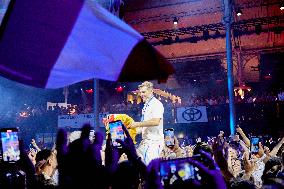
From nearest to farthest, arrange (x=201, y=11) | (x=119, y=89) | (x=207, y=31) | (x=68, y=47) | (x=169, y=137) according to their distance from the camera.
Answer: (x=68, y=47)
(x=169, y=137)
(x=207, y=31)
(x=201, y=11)
(x=119, y=89)

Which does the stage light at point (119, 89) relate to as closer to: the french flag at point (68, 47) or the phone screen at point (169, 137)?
the phone screen at point (169, 137)

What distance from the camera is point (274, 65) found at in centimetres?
2544

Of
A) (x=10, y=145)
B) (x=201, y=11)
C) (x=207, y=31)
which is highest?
(x=201, y=11)

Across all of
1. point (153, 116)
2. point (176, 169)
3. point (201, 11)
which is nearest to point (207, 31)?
point (201, 11)

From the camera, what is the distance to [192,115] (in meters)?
Answer: 17.2

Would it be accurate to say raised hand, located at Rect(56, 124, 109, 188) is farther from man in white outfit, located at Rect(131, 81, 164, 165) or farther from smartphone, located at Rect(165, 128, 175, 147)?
man in white outfit, located at Rect(131, 81, 164, 165)

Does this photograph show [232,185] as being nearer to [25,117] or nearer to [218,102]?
[218,102]

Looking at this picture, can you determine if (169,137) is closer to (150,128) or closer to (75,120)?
(150,128)

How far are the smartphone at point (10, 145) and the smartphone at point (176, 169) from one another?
1.36m

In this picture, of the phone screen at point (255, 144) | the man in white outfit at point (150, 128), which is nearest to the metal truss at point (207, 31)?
the man in white outfit at point (150, 128)

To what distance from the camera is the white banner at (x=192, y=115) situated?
17172mm

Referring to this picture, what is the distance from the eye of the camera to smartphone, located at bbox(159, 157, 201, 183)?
272 cm

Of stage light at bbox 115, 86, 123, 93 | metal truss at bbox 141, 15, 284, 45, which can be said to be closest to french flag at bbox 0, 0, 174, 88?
metal truss at bbox 141, 15, 284, 45

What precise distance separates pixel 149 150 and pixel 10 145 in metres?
3.18
